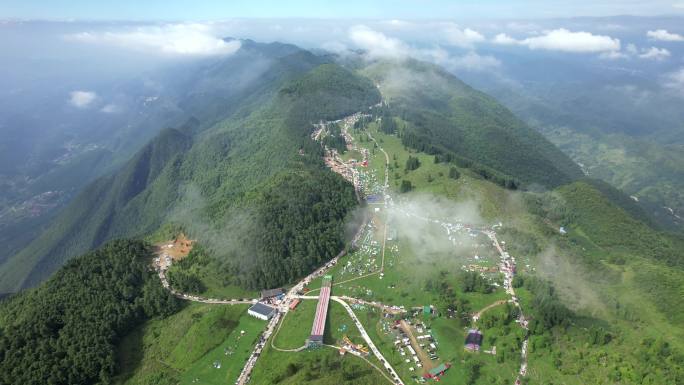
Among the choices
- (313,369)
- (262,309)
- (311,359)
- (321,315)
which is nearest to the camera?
(313,369)

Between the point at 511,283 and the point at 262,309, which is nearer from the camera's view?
the point at 262,309

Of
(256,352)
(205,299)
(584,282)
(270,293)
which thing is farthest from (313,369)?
(584,282)

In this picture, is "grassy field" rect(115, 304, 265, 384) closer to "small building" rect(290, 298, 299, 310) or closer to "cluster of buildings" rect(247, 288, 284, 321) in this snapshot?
"cluster of buildings" rect(247, 288, 284, 321)

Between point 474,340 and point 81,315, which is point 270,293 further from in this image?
point 474,340

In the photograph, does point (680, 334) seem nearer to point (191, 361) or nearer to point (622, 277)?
point (622, 277)

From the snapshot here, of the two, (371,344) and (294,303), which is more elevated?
(371,344)

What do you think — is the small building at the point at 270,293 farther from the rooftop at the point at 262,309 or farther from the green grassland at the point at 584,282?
the green grassland at the point at 584,282

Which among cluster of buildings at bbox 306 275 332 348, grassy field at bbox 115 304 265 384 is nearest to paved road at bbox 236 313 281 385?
grassy field at bbox 115 304 265 384

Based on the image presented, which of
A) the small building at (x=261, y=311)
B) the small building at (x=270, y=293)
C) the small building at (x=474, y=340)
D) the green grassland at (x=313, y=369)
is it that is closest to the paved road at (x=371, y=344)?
the green grassland at (x=313, y=369)
